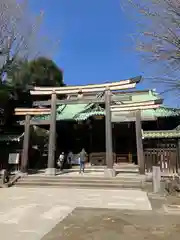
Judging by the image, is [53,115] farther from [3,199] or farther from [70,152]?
[3,199]

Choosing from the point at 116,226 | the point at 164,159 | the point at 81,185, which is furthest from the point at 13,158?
the point at 116,226

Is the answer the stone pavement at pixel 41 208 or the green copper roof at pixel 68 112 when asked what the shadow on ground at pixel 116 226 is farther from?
the green copper roof at pixel 68 112

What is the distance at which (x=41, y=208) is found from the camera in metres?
6.76

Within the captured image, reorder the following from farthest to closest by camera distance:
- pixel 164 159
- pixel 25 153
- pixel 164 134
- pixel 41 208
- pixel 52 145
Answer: pixel 164 134 < pixel 25 153 < pixel 52 145 < pixel 164 159 < pixel 41 208

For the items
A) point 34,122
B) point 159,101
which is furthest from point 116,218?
point 34,122

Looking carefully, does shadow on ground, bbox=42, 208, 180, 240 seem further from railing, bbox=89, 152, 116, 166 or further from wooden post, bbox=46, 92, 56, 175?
railing, bbox=89, 152, 116, 166

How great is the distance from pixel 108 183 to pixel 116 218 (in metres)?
5.91

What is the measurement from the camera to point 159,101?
520 inches

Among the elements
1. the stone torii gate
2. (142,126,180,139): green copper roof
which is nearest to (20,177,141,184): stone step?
the stone torii gate

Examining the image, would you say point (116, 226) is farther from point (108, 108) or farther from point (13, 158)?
point (13, 158)

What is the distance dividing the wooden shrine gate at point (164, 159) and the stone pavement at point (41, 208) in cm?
464

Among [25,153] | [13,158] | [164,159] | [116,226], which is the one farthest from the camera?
[13,158]

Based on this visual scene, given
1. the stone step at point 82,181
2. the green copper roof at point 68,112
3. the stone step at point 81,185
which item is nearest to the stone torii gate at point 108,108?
the stone step at point 82,181

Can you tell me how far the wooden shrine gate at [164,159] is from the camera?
12766 mm
